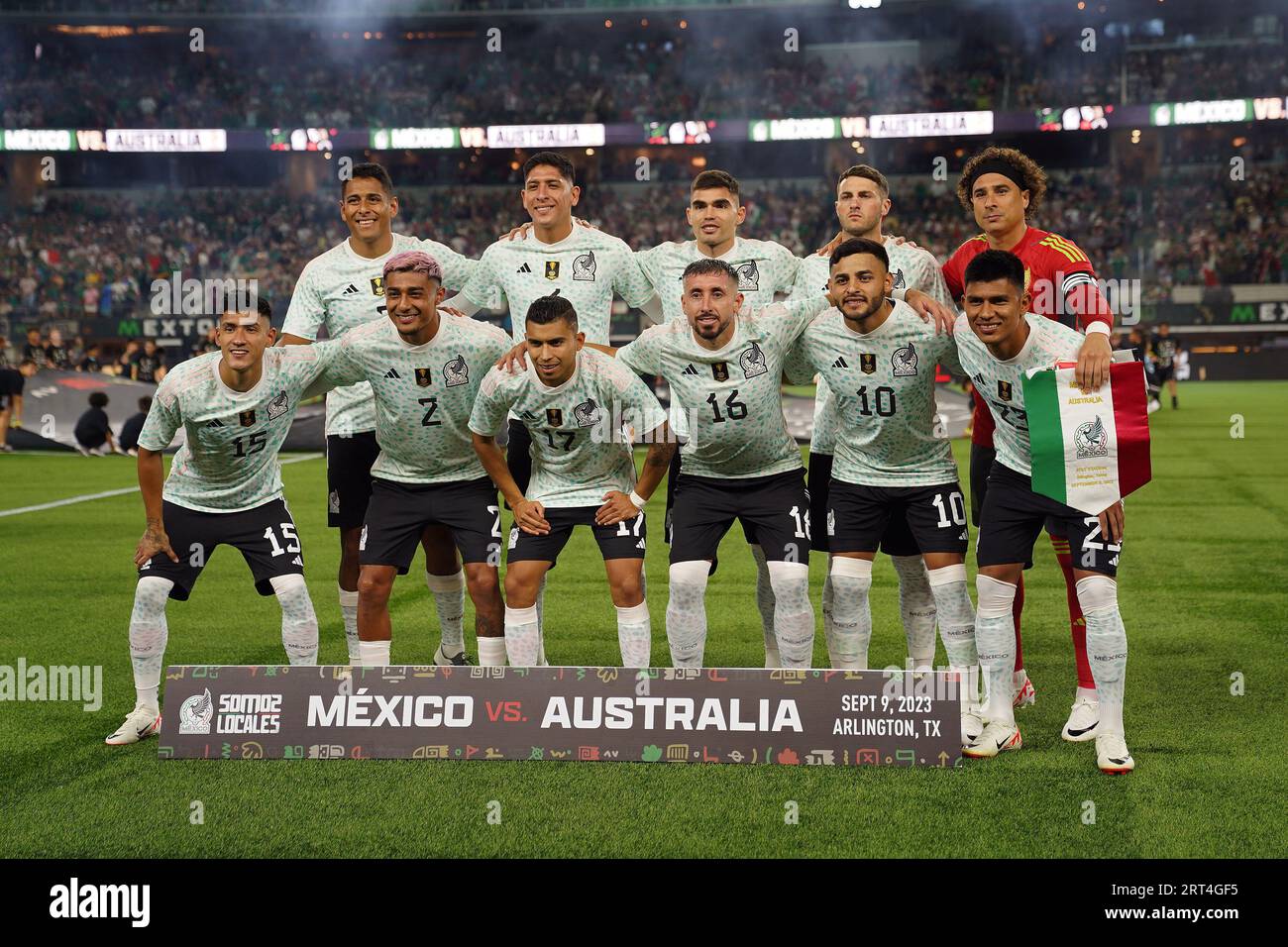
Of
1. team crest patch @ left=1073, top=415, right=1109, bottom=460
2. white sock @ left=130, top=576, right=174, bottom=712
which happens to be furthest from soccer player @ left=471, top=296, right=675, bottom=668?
team crest patch @ left=1073, top=415, right=1109, bottom=460

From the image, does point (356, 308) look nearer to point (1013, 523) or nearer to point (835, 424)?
point (835, 424)

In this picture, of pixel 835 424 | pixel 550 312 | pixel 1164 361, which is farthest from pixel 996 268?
pixel 1164 361

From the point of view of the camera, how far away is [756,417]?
5.77 metres

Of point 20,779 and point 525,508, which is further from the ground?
point 525,508

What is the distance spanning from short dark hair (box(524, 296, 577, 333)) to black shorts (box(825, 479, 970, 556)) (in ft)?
4.57

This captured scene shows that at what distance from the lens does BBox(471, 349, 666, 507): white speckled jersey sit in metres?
5.73

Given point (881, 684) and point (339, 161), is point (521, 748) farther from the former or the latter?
point (339, 161)

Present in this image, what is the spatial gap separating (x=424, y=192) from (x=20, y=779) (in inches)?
1506

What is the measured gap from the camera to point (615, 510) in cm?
577

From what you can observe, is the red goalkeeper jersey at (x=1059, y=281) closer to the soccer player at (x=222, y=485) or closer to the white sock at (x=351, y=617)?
the soccer player at (x=222, y=485)

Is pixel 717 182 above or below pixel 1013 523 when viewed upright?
above

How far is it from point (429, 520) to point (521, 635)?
705 millimetres

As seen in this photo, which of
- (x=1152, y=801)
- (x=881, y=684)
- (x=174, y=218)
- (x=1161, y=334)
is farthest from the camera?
(x=174, y=218)

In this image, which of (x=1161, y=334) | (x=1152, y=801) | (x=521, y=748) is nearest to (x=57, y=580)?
(x=521, y=748)
